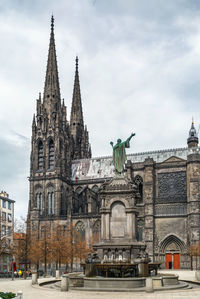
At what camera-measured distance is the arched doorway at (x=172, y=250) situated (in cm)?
6200

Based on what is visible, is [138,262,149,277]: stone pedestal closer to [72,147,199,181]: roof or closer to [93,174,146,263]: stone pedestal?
[93,174,146,263]: stone pedestal

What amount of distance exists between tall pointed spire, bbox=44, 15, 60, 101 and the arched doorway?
36.7m

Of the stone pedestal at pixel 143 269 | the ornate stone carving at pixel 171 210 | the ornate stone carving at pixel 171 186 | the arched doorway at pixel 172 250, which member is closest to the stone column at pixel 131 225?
the stone pedestal at pixel 143 269

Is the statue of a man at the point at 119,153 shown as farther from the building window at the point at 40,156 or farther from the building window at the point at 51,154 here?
the building window at the point at 40,156

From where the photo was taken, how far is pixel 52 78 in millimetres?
83375

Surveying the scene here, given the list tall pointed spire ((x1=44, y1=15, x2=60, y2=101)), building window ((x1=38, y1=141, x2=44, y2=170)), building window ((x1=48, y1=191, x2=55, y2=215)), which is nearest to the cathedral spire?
tall pointed spire ((x1=44, y1=15, x2=60, y2=101))

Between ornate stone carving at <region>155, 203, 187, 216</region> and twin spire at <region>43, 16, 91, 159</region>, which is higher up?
twin spire at <region>43, 16, 91, 159</region>

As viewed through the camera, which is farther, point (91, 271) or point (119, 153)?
point (119, 153)

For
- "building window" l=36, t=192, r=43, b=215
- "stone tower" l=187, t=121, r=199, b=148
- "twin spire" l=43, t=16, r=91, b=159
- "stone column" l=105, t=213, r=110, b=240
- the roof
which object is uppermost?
"twin spire" l=43, t=16, r=91, b=159

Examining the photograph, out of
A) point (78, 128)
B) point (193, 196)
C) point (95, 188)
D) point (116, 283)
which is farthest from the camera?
point (78, 128)

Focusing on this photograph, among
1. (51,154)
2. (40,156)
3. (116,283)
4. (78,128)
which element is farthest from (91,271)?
(78,128)

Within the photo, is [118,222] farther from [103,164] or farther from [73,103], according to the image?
[73,103]

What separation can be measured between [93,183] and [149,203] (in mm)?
18118

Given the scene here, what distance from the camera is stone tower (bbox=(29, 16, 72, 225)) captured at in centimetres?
7619
